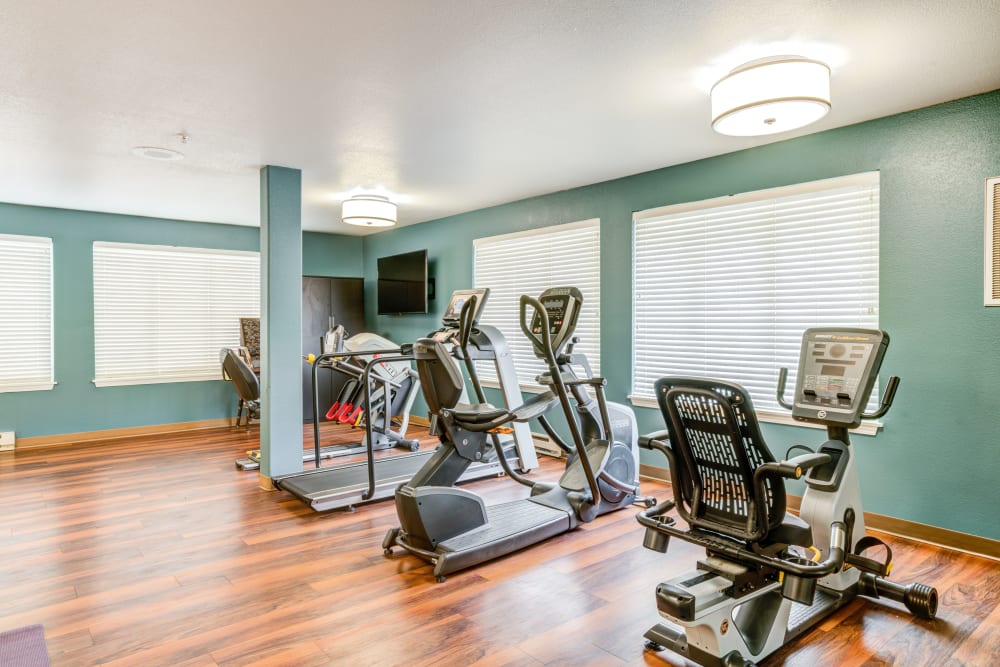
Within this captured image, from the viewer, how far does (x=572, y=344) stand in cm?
372

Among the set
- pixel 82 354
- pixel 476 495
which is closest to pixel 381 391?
pixel 476 495

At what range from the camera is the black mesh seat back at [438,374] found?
10.4 ft

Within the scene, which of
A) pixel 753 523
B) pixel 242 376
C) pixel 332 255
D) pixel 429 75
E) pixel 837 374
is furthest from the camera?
pixel 332 255

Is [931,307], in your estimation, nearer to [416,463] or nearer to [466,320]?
[466,320]

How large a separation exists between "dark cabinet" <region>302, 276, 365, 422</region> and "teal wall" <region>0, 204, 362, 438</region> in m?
1.21

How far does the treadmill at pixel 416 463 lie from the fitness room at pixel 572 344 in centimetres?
4

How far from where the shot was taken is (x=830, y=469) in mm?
2518

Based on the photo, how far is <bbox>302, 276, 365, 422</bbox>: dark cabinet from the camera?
771 cm

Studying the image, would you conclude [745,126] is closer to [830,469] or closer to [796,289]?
[796,289]

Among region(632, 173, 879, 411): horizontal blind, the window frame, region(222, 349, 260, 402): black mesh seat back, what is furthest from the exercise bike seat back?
region(222, 349, 260, 402): black mesh seat back

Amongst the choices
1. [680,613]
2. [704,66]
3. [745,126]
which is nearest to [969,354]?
[745,126]

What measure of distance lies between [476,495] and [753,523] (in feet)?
5.38

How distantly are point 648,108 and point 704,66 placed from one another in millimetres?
593

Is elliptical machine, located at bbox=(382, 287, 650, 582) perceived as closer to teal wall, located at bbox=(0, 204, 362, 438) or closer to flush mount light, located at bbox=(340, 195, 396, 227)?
flush mount light, located at bbox=(340, 195, 396, 227)
